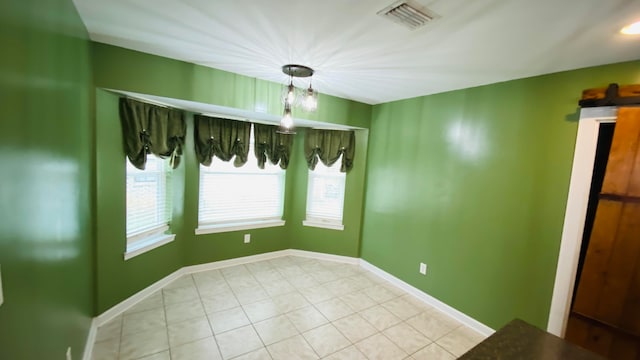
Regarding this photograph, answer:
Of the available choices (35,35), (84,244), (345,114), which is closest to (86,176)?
(84,244)

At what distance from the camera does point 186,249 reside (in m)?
3.30

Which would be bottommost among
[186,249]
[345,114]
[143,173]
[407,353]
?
[407,353]

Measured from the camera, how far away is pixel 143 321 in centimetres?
236

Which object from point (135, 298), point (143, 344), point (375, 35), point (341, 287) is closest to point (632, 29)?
point (375, 35)

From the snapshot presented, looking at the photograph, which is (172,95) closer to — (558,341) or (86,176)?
(86,176)

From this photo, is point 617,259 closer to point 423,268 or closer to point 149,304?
point 423,268

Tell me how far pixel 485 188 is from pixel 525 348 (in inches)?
66.7

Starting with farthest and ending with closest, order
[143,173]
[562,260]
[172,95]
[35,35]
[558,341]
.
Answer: [143,173], [172,95], [562,260], [558,341], [35,35]

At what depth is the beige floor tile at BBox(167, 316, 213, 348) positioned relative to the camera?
217 centimetres

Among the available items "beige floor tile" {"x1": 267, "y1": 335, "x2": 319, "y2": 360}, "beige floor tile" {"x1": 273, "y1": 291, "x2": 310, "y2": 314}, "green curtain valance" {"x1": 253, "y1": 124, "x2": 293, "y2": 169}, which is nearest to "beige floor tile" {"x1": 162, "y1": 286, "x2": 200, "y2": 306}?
"beige floor tile" {"x1": 273, "y1": 291, "x2": 310, "y2": 314}

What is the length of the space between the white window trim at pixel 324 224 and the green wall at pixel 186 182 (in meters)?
0.08

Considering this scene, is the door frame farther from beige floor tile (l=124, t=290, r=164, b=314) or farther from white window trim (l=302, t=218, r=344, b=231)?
beige floor tile (l=124, t=290, r=164, b=314)

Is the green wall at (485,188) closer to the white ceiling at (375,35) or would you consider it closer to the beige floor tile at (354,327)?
the white ceiling at (375,35)

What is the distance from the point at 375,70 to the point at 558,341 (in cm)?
218
